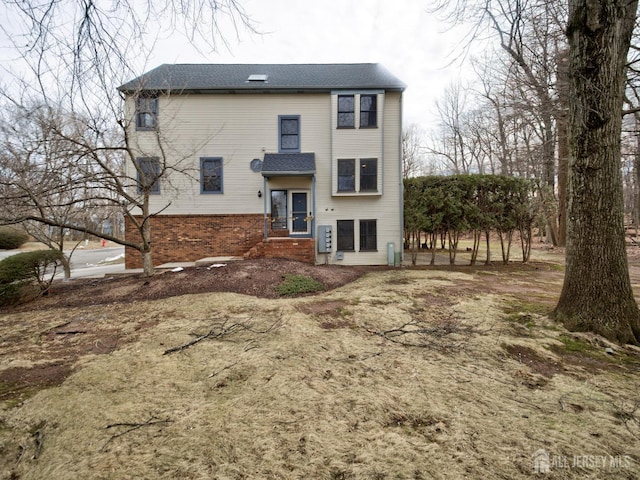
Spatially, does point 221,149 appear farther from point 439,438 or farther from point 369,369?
point 439,438

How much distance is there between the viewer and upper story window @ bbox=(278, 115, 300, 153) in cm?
1220

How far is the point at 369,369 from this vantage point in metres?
3.18

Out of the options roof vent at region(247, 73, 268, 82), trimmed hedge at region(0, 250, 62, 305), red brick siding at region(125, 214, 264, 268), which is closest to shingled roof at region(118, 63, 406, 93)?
roof vent at region(247, 73, 268, 82)

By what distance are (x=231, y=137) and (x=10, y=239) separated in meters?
25.1

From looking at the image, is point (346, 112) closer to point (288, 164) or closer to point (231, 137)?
point (288, 164)

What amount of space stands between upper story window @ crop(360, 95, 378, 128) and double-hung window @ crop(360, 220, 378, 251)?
4.16 metres

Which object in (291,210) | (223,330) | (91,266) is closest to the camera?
(223,330)

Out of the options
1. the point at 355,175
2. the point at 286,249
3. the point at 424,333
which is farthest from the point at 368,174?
the point at 424,333

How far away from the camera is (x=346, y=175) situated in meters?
12.0

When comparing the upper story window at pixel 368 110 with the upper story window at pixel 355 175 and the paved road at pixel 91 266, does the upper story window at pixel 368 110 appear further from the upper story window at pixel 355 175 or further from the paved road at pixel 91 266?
the paved road at pixel 91 266

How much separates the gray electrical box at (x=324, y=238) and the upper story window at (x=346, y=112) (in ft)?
14.5

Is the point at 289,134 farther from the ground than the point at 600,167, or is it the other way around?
the point at 289,134

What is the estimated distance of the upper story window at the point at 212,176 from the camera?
1194 centimetres

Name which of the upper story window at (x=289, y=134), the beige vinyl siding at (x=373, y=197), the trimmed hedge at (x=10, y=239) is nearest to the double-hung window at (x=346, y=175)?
the beige vinyl siding at (x=373, y=197)
